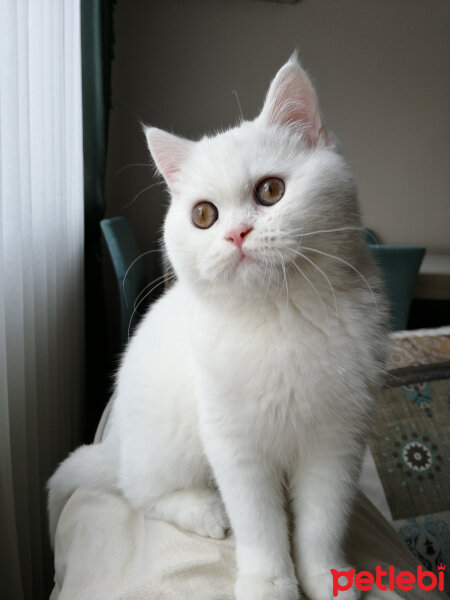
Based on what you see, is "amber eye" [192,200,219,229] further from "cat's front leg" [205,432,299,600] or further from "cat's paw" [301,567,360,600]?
"cat's paw" [301,567,360,600]

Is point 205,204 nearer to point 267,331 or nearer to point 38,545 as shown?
point 267,331

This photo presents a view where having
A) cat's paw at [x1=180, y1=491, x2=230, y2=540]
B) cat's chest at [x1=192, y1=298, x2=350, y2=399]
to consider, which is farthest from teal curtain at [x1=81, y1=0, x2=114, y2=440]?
cat's chest at [x1=192, y1=298, x2=350, y2=399]

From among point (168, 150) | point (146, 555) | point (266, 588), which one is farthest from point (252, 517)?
point (168, 150)

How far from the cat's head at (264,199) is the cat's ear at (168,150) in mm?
27

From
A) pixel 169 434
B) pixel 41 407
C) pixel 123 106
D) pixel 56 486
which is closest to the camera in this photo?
pixel 169 434

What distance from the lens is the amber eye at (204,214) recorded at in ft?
2.28

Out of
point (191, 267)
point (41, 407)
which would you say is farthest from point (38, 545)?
point (191, 267)

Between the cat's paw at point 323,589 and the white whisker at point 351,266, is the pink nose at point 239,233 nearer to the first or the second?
the white whisker at point 351,266

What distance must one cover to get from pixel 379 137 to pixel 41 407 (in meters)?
3.27

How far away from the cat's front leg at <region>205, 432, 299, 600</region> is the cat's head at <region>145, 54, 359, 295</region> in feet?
0.84

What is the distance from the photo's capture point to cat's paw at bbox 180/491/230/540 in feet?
2.72

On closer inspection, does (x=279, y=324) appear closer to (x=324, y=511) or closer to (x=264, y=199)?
(x=264, y=199)

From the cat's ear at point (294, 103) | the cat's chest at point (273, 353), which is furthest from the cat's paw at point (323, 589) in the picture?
the cat's ear at point (294, 103)

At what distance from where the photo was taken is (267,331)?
69 centimetres
